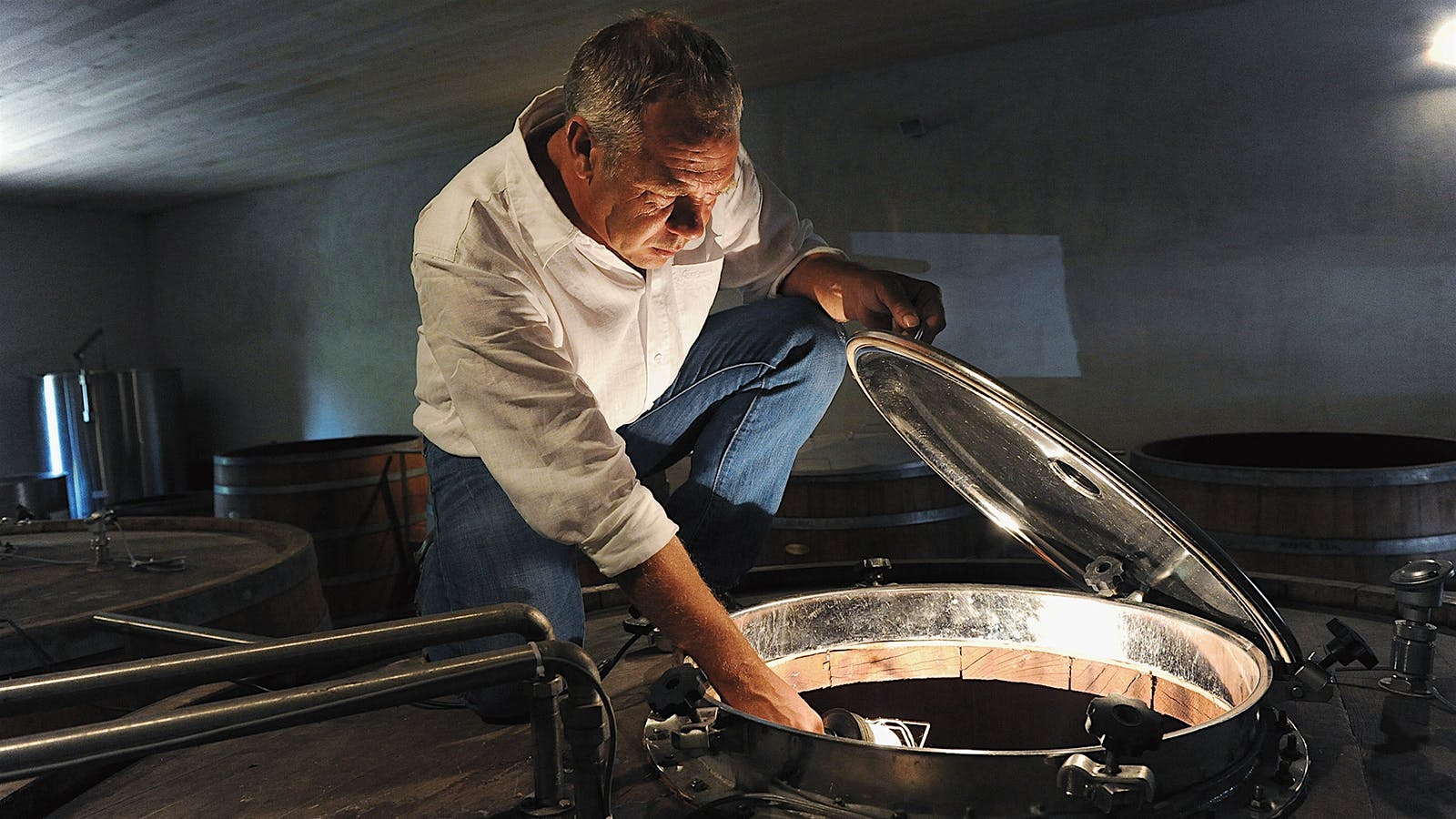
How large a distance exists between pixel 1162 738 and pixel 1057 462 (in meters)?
0.52

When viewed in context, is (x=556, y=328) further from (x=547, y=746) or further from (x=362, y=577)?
(x=362, y=577)

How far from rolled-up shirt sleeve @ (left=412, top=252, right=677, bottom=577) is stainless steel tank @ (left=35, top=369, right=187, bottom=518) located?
8157 millimetres

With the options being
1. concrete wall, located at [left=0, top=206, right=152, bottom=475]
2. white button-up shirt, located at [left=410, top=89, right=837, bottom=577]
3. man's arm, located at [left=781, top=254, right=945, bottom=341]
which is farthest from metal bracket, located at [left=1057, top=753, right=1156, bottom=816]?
concrete wall, located at [left=0, top=206, right=152, bottom=475]

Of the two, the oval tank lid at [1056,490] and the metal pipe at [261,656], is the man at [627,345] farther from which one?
the metal pipe at [261,656]

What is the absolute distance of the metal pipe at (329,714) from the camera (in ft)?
2.44

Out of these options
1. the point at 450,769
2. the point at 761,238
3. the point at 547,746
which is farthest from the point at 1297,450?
the point at 547,746

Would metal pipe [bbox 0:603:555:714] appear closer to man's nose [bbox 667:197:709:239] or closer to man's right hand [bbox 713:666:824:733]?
man's right hand [bbox 713:666:824:733]

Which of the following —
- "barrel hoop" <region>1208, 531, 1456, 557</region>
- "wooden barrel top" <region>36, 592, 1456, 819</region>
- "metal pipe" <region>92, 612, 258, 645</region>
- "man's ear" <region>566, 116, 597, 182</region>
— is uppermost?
"man's ear" <region>566, 116, 597, 182</region>

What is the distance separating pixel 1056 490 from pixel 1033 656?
0.38 metres

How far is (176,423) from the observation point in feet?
28.5

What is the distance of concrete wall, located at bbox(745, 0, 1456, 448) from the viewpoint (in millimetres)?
4281

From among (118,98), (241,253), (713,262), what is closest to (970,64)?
(713,262)

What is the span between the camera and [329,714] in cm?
83

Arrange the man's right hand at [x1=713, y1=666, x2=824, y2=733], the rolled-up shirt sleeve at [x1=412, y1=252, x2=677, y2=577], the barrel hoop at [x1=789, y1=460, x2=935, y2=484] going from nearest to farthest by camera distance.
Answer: the man's right hand at [x1=713, y1=666, x2=824, y2=733]
the rolled-up shirt sleeve at [x1=412, y1=252, x2=677, y2=577]
the barrel hoop at [x1=789, y1=460, x2=935, y2=484]
